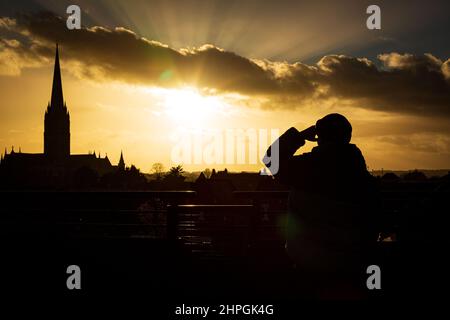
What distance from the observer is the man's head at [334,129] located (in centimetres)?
302

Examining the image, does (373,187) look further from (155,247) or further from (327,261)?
(155,247)

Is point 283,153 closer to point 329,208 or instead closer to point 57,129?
point 329,208

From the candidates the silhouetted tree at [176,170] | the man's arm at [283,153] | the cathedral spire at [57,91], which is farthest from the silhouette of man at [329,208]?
the cathedral spire at [57,91]

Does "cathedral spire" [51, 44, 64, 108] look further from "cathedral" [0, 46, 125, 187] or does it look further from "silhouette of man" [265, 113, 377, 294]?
"silhouette of man" [265, 113, 377, 294]

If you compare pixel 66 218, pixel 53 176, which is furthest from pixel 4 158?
pixel 66 218

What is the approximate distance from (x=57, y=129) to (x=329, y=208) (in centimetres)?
18249

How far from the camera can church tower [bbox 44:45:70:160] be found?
171 meters

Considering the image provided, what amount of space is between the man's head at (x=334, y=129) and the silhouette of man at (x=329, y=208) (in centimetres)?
4

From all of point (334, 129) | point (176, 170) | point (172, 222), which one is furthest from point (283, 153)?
point (176, 170)

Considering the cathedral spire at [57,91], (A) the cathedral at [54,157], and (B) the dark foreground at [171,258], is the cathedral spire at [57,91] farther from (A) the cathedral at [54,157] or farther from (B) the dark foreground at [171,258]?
(B) the dark foreground at [171,258]

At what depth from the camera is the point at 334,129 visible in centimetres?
303

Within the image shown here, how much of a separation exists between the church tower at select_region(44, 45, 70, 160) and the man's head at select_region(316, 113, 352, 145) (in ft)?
575
